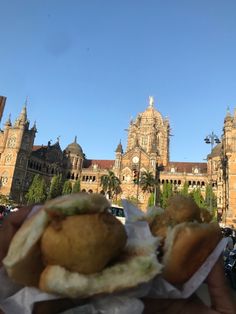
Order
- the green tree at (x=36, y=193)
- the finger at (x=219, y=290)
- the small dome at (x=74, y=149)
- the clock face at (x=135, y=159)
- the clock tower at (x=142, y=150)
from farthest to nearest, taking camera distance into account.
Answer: the small dome at (x=74, y=149) < the clock face at (x=135, y=159) < the clock tower at (x=142, y=150) < the green tree at (x=36, y=193) < the finger at (x=219, y=290)

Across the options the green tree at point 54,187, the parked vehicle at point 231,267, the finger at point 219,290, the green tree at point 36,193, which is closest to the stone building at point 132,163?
the green tree at point 36,193

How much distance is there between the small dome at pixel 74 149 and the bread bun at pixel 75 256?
76160 millimetres

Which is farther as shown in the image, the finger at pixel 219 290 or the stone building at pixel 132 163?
the stone building at pixel 132 163

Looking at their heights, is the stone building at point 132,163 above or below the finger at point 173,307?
above

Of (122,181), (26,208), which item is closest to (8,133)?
(122,181)

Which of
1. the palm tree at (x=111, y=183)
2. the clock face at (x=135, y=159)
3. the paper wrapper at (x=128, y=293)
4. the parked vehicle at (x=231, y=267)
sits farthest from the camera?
the clock face at (x=135, y=159)

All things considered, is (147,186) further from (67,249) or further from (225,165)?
(67,249)

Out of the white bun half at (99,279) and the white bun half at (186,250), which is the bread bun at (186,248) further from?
the white bun half at (99,279)

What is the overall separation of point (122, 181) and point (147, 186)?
6.36 meters

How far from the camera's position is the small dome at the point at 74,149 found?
76.9 meters

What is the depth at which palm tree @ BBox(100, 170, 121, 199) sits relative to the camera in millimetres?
64250

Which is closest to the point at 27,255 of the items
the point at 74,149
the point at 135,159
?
the point at 135,159

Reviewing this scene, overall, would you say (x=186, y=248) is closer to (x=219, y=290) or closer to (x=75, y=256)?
(x=219, y=290)

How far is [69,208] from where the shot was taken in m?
1.39
